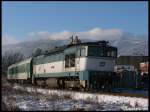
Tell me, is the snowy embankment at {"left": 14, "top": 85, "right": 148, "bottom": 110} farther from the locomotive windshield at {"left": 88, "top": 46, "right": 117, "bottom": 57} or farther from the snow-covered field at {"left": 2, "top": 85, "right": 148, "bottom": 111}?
the locomotive windshield at {"left": 88, "top": 46, "right": 117, "bottom": 57}

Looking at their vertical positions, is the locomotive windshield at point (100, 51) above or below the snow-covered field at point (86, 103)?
above

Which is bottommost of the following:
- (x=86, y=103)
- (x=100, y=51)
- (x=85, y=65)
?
(x=86, y=103)

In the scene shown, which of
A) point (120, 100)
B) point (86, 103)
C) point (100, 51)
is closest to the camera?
point (86, 103)

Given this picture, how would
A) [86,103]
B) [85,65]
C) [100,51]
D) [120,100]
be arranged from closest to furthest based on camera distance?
1. [86,103]
2. [120,100]
3. [85,65]
4. [100,51]

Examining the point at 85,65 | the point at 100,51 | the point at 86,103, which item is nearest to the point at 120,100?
the point at 86,103

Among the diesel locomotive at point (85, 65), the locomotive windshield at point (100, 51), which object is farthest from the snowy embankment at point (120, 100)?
the locomotive windshield at point (100, 51)

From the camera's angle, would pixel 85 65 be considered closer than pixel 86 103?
No

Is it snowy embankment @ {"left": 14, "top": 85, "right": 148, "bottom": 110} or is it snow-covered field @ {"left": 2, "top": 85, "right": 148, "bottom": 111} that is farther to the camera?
snowy embankment @ {"left": 14, "top": 85, "right": 148, "bottom": 110}

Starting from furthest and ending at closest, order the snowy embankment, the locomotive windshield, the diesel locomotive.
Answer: the locomotive windshield
the diesel locomotive
the snowy embankment

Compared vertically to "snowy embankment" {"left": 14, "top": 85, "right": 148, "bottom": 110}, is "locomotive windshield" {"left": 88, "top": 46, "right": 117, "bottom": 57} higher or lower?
higher

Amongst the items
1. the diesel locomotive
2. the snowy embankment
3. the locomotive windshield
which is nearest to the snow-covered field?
the snowy embankment

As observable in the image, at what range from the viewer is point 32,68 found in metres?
39.6

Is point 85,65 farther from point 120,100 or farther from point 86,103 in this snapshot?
point 86,103

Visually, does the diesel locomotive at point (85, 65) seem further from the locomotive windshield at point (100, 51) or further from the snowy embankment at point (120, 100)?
the snowy embankment at point (120, 100)
